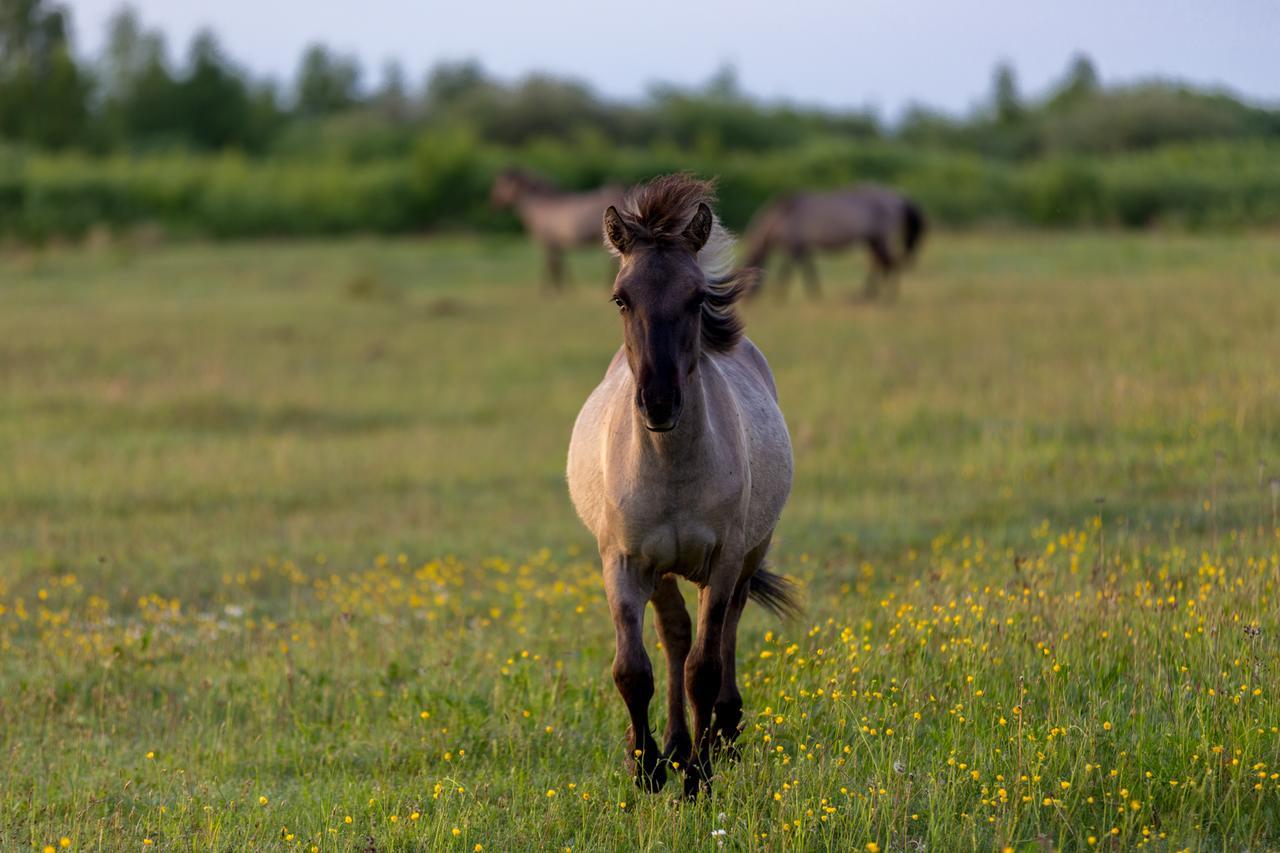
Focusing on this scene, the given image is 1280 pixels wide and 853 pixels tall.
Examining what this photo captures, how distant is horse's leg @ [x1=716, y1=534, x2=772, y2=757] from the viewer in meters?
5.79

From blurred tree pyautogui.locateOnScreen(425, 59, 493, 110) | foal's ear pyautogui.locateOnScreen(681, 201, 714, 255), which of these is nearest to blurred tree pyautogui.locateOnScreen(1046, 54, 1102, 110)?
blurred tree pyautogui.locateOnScreen(425, 59, 493, 110)

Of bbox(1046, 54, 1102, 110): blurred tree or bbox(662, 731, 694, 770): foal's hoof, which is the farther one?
bbox(1046, 54, 1102, 110): blurred tree

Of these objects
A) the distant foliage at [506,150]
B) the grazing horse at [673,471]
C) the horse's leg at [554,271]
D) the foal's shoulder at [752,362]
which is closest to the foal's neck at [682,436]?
the grazing horse at [673,471]

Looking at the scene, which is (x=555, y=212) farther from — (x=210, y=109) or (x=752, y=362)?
(x=210, y=109)

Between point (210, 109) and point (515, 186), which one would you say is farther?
point (210, 109)

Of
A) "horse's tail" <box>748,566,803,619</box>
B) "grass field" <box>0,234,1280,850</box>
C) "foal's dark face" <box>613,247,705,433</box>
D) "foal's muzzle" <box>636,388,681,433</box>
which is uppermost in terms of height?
"foal's dark face" <box>613,247,705,433</box>

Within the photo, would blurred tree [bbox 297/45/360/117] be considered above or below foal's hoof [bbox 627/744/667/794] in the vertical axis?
above

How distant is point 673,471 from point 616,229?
0.96 m

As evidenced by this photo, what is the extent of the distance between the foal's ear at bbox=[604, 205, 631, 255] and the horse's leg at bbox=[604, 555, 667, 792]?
4.05ft

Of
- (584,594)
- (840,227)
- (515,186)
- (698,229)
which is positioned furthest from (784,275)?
(698,229)

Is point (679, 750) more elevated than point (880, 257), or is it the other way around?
point (880, 257)

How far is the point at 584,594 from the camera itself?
8711 millimetres

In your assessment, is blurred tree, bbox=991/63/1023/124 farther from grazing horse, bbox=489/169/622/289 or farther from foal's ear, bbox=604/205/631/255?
foal's ear, bbox=604/205/631/255

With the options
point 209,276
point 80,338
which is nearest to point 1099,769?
point 80,338
